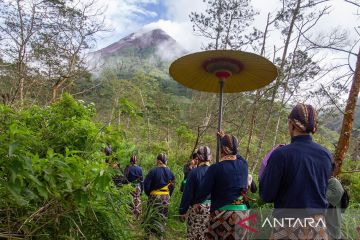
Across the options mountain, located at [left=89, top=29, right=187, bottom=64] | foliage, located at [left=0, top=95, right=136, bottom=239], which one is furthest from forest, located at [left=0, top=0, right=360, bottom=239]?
mountain, located at [left=89, top=29, right=187, bottom=64]

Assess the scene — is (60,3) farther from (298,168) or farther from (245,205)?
(298,168)

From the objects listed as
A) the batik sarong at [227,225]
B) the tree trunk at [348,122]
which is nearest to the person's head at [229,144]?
the batik sarong at [227,225]

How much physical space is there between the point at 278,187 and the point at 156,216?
11.9ft

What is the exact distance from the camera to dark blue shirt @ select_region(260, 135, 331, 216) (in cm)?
236

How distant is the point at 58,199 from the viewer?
2781 millimetres

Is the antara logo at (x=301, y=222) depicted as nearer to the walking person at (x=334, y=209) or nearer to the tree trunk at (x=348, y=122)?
the walking person at (x=334, y=209)

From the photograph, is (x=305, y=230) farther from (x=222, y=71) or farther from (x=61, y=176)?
(x=222, y=71)

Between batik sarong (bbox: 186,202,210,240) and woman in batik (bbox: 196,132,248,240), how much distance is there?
0.98 metres

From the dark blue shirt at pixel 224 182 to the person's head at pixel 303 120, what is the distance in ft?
3.84

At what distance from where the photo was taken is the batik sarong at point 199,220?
15.3 feet

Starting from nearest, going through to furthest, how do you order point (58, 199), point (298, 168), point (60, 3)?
point (298, 168)
point (58, 199)
point (60, 3)

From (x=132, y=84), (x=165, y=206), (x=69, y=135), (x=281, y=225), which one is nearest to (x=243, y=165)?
(x=281, y=225)

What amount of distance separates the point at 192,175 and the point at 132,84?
23312 mm

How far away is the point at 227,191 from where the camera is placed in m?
3.56
